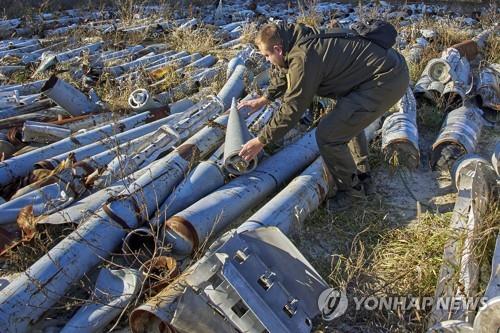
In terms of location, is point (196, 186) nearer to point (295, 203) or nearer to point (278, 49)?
point (295, 203)

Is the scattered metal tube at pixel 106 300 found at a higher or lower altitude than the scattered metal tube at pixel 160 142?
lower

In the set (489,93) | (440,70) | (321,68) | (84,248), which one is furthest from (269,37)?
(489,93)

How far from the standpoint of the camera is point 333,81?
3746mm

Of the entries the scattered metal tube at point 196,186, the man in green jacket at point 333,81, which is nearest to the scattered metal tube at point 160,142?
the scattered metal tube at point 196,186

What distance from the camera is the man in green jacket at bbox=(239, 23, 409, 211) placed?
11.7 feet

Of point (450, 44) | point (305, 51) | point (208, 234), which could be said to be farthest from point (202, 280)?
point (450, 44)

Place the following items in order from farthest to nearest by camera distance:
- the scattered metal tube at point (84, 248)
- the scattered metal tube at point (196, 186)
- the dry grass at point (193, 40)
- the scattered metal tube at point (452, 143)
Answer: the dry grass at point (193, 40)
the scattered metal tube at point (452, 143)
the scattered metal tube at point (196, 186)
the scattered metal tube at point (84, 248)

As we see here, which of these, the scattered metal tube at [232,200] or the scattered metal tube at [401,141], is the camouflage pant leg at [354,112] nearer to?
the scattered metal tube at [232,200]

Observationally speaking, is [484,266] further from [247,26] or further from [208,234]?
[247,26]

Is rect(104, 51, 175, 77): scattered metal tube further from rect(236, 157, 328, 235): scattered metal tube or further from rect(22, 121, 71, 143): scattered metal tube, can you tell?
rect(236, 157, 328, 235): scattered metal tube

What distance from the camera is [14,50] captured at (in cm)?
796

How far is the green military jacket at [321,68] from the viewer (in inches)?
139

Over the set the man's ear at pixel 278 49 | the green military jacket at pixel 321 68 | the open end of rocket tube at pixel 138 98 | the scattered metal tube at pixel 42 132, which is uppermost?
the man's ear at pixel 278 49

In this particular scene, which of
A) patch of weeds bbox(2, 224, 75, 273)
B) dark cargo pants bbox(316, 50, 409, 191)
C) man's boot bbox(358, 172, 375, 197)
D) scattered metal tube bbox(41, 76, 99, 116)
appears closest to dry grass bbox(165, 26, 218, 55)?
scattered metal tube bbox(41, 76, 99, 116)
